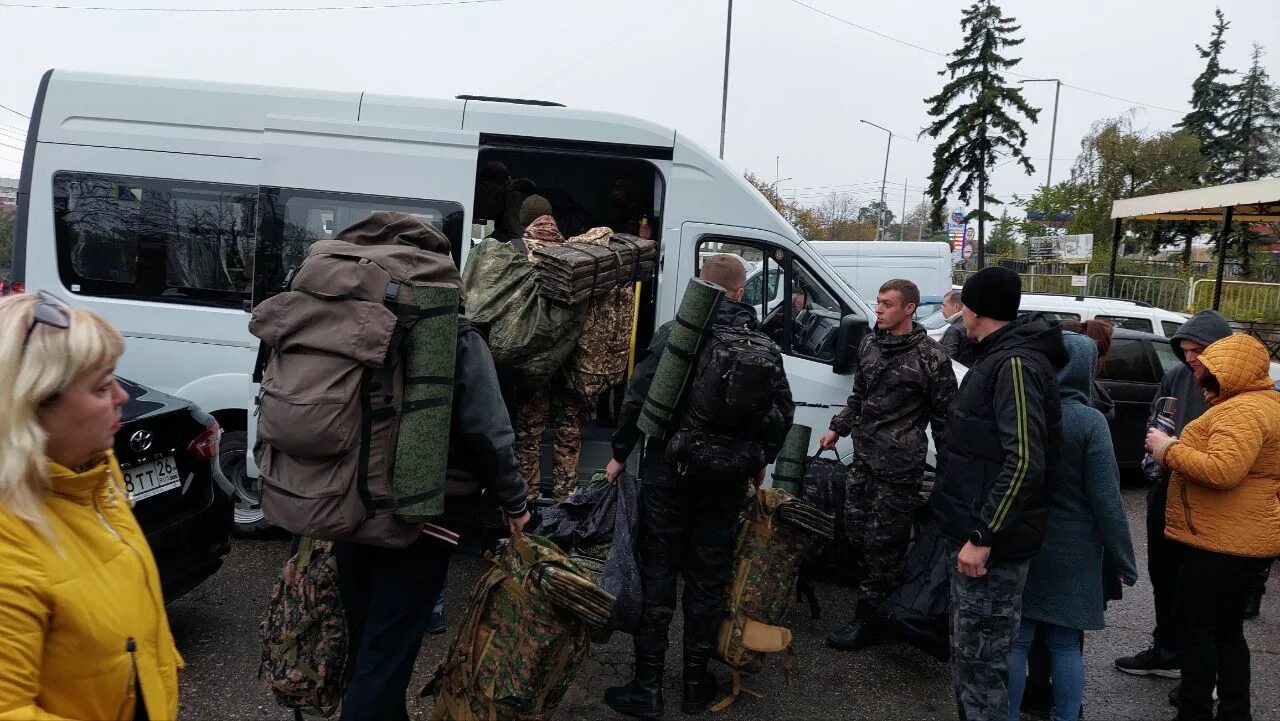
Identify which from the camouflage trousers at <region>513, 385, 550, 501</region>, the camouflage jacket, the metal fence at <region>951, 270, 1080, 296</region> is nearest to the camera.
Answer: the camouflage jacket

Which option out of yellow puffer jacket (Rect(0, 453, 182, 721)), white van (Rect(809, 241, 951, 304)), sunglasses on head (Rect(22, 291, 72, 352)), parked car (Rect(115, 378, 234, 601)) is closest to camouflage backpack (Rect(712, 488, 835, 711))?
parked car (Rect(115, 378, 234, 601))

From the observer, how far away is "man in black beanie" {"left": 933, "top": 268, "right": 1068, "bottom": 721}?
2.89 m

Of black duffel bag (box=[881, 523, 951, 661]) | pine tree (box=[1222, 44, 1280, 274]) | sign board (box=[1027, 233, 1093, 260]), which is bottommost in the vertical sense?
black duffel bag (box=[881, 523, 951, 661])

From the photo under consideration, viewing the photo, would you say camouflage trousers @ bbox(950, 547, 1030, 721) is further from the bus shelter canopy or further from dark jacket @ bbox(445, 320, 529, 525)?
the bus shelter canopy

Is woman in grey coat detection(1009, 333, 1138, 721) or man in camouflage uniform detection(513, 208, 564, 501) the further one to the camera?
man in camouflage uniform detection(513, 208, 564, 501)

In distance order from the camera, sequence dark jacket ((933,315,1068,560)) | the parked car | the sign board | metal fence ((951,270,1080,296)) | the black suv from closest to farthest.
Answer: dark jacket ((933,315,1068,560)) < the parked car < the black suv < metal fence ((951,270,1080,296)) < the sign board

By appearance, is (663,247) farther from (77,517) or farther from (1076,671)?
(77,517)

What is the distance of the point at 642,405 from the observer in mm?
3543

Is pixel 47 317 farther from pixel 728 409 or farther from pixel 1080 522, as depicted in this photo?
pixel 1080 522

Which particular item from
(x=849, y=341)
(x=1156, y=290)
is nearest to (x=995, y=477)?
(x=849, y=341)

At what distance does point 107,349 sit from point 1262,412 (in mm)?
3948

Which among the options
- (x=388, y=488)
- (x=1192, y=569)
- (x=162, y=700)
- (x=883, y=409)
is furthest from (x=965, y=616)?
(x=162, y=700)

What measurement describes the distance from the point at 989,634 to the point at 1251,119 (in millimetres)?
46880

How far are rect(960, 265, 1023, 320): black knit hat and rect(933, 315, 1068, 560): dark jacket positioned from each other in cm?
7
